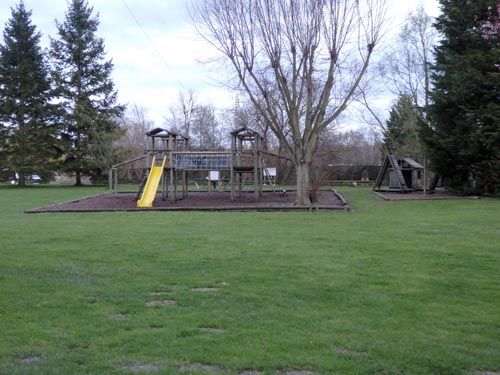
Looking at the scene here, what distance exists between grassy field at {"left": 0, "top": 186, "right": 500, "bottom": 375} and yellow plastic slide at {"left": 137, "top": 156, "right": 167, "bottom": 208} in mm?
9262

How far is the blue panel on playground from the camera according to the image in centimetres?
2345

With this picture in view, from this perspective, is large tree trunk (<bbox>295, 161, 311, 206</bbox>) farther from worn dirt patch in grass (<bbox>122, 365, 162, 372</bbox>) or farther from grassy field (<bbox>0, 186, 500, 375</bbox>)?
worn dirt patch in grass (<bbox>122, 365, 162, 372</bbox>)

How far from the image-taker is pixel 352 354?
3.85m

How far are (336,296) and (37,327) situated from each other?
3.08 meters

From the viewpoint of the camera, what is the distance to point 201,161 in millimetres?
23609

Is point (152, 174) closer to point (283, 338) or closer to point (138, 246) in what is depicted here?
point (138, 246)

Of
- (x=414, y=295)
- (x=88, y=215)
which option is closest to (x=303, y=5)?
(x=88, y=215)

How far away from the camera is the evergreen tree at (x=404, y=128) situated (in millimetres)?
33250

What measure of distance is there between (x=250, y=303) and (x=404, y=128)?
1251 inches

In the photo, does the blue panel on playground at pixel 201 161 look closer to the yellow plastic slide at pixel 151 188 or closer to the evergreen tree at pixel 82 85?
the yellow plastic slide at pixel 151 188

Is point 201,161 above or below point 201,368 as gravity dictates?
above

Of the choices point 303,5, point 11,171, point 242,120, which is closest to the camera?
point 303,5

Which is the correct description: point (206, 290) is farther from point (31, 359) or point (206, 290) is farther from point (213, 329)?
point (31, 359)

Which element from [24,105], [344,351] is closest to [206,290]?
[344,351]
